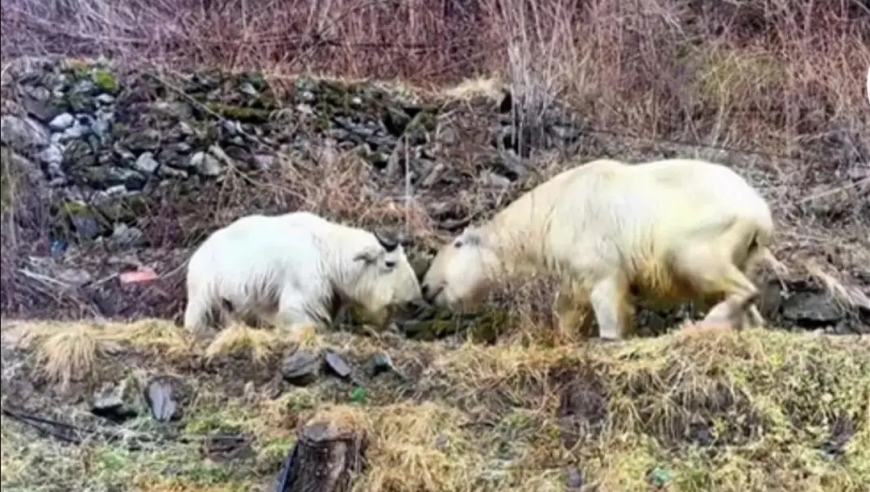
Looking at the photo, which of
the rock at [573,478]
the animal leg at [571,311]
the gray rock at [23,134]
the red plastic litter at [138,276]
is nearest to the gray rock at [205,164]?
the red plastic litter at [138,276]

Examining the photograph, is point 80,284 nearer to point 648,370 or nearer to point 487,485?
point 487,485

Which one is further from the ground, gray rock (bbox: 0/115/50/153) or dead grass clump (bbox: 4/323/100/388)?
gray rock (bbox: 0/115/50/153)

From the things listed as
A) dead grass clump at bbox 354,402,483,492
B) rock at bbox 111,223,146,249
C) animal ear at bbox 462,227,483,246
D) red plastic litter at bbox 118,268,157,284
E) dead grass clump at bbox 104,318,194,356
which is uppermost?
rock at bbox 111,223,146,249

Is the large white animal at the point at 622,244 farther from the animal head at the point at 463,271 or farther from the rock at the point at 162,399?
the rock at the point at 162,399

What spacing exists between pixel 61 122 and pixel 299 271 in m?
0.61

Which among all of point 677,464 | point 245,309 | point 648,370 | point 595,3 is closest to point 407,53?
point 595,3

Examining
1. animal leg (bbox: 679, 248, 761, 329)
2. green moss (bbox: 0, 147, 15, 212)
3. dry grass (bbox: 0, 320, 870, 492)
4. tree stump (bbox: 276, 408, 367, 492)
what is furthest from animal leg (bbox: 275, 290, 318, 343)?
animal leg (bbox: 679, 248, 761, 329)

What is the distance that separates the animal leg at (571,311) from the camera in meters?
2.80

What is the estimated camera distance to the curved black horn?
300cm

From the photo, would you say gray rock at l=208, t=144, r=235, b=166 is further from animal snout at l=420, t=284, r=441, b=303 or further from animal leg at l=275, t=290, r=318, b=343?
animal snout at l=420, t=284, r=441, b=303

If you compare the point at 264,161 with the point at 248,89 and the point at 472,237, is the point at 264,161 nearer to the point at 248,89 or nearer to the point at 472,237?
the point at 248,89

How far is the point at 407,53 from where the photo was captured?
2.85 m

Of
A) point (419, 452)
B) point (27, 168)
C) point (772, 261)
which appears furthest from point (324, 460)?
point (772, 261)

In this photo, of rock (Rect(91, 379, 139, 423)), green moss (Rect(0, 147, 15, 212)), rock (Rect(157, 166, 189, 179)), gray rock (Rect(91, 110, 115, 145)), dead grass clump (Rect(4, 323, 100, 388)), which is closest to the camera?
green moss (Rect(0, 147, 15, 212))
